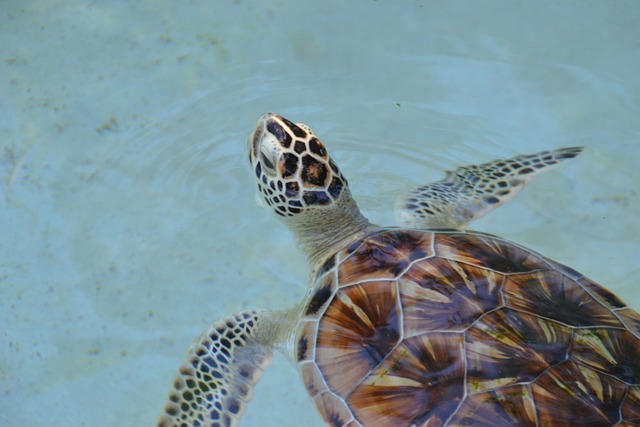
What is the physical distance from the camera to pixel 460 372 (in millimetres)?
1636

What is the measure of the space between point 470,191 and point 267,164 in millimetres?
1060

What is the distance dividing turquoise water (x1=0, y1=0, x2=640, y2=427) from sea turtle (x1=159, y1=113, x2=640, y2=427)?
40 centimetres

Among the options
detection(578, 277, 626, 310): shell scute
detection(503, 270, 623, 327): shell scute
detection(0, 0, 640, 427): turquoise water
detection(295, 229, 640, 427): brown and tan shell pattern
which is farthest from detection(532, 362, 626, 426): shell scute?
detection(0, 0, 640, 427): turquoise water

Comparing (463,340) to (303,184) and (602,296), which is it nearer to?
(602,296)

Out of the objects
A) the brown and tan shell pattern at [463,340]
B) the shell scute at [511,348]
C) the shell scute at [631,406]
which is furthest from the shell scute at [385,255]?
the shell scute at [631,406]

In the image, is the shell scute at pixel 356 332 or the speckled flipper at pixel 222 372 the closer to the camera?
the shell scute at pixel 356 332

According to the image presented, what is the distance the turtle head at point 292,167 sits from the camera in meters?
2.17

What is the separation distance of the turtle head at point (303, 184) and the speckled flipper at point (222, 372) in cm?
41

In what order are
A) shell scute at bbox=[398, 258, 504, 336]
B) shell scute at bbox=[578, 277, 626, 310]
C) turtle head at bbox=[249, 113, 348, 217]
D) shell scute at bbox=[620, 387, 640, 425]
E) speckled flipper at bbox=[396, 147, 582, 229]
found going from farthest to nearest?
speckled flipper at bbox=[396, 147, 582, 229] < turtle head at bbox=[249, 113, 348, 217] < shell scute at bbox=[578, 277, 626, 310] < shell scute at bbox=[398, 258, 504, 336] < shell scute at bbox=[620, 387, 640, 425]

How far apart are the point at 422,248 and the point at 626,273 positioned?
1.39 meters

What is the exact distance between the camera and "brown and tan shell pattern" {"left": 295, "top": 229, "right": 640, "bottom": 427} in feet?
5.07

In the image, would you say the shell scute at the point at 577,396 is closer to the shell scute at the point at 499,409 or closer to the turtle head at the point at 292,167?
the shell scute at the point at 499,409

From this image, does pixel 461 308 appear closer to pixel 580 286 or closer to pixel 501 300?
pixel 501 300

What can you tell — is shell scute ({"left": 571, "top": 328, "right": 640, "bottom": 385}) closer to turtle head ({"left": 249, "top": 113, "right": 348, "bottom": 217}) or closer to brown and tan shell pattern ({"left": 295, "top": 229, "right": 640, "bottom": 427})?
brown and tan shell pattern ({"left": 295, "top": 229, "right": 640, "bottom": 427})
